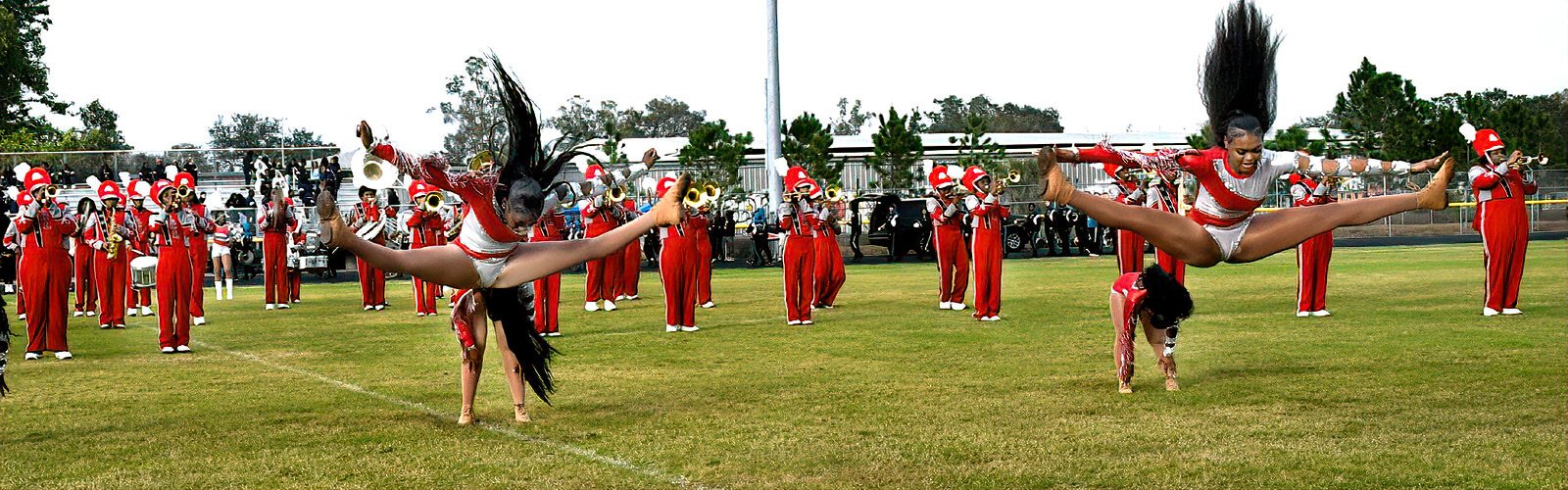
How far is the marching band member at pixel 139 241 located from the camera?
14.5 m

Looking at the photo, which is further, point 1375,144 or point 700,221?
point 1375,144

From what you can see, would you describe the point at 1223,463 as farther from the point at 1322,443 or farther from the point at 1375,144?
the point at 1375,144

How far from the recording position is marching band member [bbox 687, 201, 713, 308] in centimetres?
1596

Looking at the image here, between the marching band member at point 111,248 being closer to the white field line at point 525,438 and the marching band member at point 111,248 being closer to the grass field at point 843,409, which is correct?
the grass field at point 843,409

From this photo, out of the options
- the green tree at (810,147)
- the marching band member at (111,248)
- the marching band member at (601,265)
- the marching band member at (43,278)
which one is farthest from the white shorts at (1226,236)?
the green tree at (810,147)

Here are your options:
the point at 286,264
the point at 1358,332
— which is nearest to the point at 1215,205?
the point at 1358,332

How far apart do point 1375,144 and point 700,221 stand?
34790 millimetres

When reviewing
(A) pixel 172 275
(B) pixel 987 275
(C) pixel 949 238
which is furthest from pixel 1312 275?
(A) pixel 172 275

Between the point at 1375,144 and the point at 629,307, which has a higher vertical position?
the point at 1375,144

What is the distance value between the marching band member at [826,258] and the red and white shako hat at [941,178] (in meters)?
1.26

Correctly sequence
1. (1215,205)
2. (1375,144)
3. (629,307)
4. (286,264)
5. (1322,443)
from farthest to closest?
(1375,144) < (286,264) < (629,307) < (1215,205) < (1322,443)

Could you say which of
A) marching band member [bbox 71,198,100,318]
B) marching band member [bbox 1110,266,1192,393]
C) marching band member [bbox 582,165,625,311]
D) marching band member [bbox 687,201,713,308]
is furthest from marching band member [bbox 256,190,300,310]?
marching band member [bbox 1110,266,1192,393]

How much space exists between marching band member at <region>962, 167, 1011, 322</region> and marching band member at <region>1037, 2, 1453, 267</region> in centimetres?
656

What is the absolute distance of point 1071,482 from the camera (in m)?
6.32
